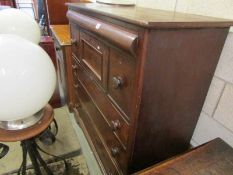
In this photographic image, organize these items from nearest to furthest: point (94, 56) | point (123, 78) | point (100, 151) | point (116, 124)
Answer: point (123, 78) → point (116, 124) → point (94, 56) → point (100, 151)

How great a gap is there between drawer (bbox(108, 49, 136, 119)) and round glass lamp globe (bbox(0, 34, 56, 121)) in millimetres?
261

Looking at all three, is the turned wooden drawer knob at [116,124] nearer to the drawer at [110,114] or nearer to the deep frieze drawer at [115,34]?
the drawer at [110,114]

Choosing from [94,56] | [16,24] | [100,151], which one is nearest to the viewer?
[94,56]

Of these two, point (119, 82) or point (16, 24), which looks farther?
point (16, 24)

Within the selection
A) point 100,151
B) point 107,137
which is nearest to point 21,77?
point 107,137

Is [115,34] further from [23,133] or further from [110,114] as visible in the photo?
[23,133]

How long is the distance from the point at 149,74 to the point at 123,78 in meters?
0.13

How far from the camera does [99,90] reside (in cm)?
95

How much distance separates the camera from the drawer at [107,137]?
0.83 meters

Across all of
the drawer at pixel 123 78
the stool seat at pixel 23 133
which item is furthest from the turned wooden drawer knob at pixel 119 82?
the stool seat at pixel 23 133

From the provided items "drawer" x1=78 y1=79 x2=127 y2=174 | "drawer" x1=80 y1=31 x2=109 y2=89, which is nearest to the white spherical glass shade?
"drawer" x1=80 y1=31 x2=109 y2=89

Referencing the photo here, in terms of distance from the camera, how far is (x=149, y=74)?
56 centimetres

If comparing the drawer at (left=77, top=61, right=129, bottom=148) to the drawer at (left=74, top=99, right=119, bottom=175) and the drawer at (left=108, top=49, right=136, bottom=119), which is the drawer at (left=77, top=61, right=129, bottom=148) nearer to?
the drawer at (left=108, top=49, right=136, bottom=119)

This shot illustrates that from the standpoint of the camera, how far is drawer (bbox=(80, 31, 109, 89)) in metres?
0.82
